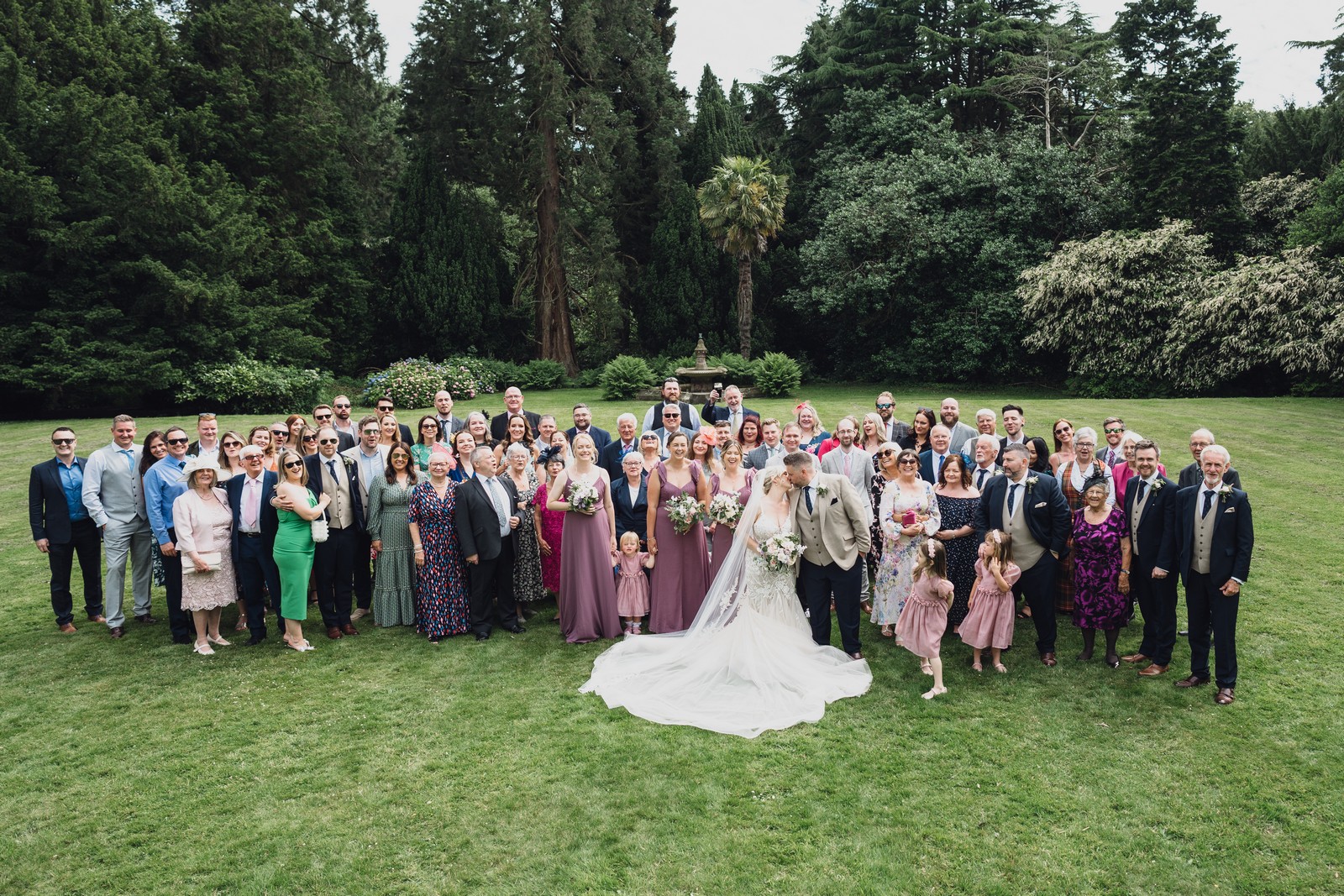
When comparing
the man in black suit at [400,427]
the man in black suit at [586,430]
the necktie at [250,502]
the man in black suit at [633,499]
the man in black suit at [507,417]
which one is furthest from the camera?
the man in black suit at [507,417]

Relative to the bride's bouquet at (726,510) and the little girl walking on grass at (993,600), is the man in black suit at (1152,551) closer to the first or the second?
the little girl walking on grass at (993,600)

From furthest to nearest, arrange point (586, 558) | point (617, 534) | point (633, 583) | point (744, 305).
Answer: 1. point (744, 305)
2. point (617, 534)
3. point (633, 583)
4. point (586, 558)

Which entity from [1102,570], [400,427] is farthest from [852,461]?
[400,427]

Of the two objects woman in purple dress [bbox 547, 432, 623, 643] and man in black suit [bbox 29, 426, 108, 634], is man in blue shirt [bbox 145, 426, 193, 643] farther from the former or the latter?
woman in purple dress [bbox 547, 432, 623, 643]

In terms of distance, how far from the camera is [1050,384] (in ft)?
93.5

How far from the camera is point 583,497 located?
726 centimetres

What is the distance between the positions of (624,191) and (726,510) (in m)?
26.7

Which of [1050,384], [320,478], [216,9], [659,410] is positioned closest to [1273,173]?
[1050,384]

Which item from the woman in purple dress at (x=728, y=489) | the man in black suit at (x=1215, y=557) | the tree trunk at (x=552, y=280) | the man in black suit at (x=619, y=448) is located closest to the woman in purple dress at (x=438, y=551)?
the man in black suit at (x=619, y=448)

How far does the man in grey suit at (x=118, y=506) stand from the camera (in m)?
7.61

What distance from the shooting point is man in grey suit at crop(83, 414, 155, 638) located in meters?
7.61

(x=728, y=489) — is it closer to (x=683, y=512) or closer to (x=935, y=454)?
(x=683, y=512)

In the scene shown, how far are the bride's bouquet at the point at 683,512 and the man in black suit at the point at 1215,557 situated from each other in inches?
148

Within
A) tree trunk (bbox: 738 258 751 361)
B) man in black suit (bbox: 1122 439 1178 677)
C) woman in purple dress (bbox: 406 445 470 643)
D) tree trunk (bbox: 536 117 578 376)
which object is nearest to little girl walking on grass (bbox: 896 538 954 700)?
man in black suit (bbox: 1122 439 1178 677)
